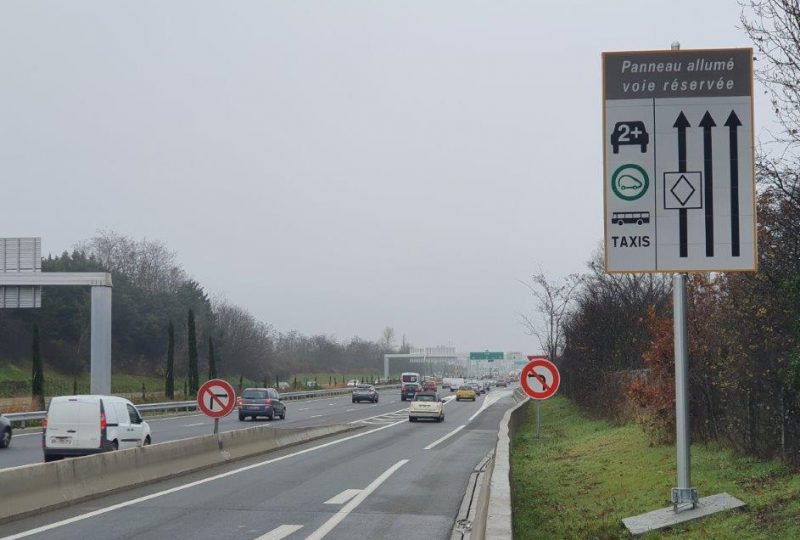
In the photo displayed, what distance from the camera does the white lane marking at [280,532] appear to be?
11.6 meters

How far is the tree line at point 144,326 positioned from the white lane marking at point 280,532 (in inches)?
2069

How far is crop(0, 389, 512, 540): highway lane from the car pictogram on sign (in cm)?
538

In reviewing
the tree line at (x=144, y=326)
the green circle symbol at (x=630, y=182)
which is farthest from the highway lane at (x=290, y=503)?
the tree line at (x=144, y=326)

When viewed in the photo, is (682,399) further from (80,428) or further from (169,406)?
(169,406)

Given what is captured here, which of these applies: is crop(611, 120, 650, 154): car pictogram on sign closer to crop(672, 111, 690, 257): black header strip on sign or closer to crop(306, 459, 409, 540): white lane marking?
crop(672, 111, 690, 257): black header strip on sign

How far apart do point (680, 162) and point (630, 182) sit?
0.61 meters

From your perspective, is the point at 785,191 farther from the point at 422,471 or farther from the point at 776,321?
the point at 422,471

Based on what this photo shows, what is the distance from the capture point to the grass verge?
10156 millimetres

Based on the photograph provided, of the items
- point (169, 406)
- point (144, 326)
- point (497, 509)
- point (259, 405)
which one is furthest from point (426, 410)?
point (144, 326)

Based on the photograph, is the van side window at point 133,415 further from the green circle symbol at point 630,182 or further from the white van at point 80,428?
the green circle symbol at point 630,182

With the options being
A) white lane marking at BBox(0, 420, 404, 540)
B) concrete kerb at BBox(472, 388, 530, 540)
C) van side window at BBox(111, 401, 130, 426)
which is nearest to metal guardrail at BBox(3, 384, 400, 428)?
van side window at BBox(111, 401, 130, 426)

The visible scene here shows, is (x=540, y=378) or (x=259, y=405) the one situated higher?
(x=540, y=378)

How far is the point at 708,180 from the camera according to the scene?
1088cm

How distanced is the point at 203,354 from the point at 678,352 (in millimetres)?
95090
